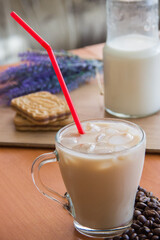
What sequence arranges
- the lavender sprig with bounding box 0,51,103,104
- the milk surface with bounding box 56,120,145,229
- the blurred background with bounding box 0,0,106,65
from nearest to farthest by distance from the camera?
the milk surface with bounding box 56,120,145,229 → the lavender sprig with bounding box 0,51,103,104 → the blurred background with bounding box 0,0,106,65

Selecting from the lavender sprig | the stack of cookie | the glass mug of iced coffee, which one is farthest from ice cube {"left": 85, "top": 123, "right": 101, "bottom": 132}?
the lavender sprig

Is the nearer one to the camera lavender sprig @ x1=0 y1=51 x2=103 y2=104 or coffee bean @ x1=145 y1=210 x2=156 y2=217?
coffee bean @ x1=145 y1=210 x2=156 y2=217

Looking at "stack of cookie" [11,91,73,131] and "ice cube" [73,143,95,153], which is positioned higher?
"ice cube" [73,143,95,153]

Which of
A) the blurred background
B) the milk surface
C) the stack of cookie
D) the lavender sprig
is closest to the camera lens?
the milk surface

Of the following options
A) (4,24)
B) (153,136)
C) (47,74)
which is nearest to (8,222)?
(153,136)

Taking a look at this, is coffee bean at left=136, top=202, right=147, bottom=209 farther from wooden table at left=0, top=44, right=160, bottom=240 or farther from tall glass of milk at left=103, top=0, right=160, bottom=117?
tall glass of milk at left=103, top=0, right=160, bottom=117

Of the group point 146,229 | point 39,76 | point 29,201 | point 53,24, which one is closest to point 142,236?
point 146,229

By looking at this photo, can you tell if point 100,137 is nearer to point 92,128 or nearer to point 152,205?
point 92,128

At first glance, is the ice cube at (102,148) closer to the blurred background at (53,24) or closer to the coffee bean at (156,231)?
the coffee bean at (156,231)
